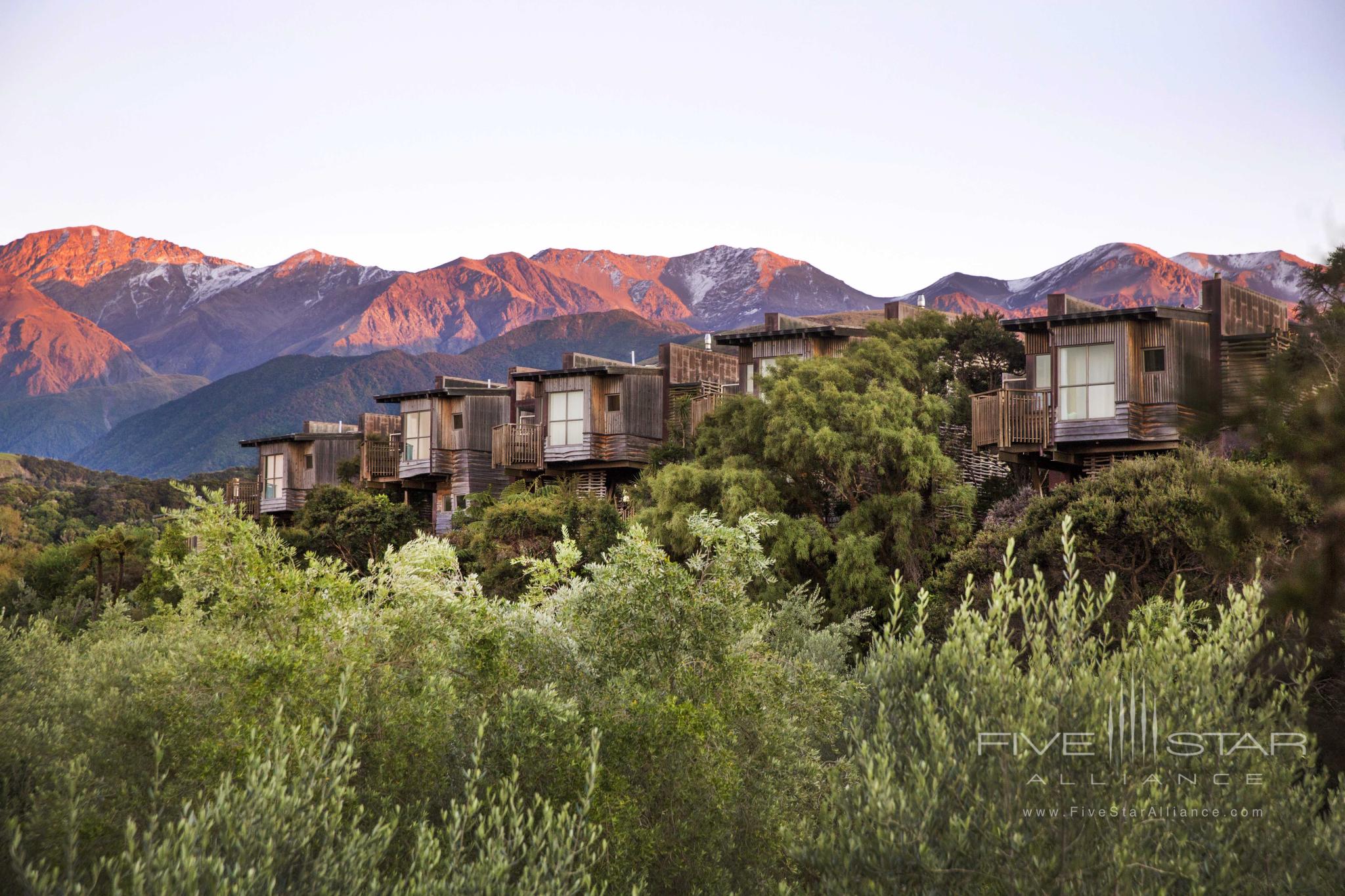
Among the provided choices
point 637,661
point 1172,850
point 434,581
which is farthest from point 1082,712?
point 434,581

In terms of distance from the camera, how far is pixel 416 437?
54125 millimetres

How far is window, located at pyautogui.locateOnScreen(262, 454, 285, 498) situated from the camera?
6159cm

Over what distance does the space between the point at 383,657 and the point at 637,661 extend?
2917 millimetres

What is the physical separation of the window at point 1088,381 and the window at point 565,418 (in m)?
18.8

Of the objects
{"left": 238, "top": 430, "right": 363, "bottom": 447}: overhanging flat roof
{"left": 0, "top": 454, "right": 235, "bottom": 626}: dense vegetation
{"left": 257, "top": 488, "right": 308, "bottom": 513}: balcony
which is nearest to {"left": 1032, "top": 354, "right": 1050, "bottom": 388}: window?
{"left": 0, "top": 454, "right": 235, "bottom": 626}: dense vegetation

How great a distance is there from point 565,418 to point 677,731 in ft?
115

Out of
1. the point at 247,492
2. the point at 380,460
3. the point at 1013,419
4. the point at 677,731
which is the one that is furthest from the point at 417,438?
the point at 677,731

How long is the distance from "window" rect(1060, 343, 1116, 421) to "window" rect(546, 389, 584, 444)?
18806mm

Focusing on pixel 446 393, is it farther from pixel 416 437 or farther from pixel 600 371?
pixel 600 371

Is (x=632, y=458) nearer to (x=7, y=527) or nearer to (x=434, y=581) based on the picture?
(x=434, y=581)

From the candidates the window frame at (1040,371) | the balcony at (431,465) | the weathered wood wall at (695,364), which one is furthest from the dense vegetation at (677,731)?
the balcony at (431,465)

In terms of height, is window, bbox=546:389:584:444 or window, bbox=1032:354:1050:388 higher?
window, bbox=1032:354:1050:388

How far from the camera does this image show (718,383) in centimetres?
5062

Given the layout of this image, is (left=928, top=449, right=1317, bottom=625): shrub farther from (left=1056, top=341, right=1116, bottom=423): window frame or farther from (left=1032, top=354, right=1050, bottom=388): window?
(left=1032, top=354, right=1050, bottom=388): window
